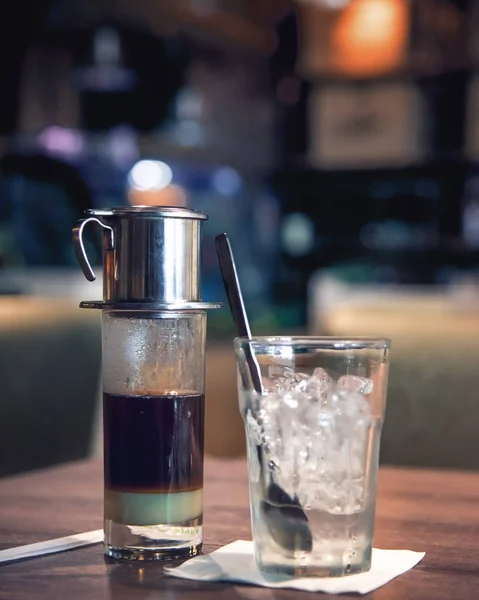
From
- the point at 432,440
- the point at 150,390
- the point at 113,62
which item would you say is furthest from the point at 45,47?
the point at 150,390

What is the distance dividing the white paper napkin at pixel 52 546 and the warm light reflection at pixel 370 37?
11.4 ft

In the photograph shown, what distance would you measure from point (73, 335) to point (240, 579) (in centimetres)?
110

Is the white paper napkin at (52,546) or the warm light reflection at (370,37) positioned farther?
the warm light reflection at (370,37)

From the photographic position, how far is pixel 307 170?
4234 millimetres

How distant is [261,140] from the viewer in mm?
4414

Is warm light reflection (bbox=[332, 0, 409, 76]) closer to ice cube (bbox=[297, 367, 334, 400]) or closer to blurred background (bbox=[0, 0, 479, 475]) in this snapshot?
blurred background (bbox=[0, 0, 479, 475])

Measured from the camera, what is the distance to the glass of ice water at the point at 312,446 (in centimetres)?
62

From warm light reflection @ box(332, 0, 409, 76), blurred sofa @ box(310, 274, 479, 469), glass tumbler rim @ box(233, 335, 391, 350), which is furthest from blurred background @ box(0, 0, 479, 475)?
glass tumbler rim @ box(233, 335, 391, 350)

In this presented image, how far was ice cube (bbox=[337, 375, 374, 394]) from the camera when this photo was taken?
24.9 inches

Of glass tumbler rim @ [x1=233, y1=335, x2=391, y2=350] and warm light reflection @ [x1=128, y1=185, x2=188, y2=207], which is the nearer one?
glass tumbler rim @ [x1=233, y1=335, x2=391, y2=350]

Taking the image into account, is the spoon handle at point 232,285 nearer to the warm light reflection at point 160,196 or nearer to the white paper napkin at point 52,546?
the white paper napkin at point 52,546

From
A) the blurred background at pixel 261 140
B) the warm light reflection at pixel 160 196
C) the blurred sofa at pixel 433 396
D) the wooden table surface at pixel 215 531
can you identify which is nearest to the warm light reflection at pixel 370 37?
the blurred background at pixel 261 140

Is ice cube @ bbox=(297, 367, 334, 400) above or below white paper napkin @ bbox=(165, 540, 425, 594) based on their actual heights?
above

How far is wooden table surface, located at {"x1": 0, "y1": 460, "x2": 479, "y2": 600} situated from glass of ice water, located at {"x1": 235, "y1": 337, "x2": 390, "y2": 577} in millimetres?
36
